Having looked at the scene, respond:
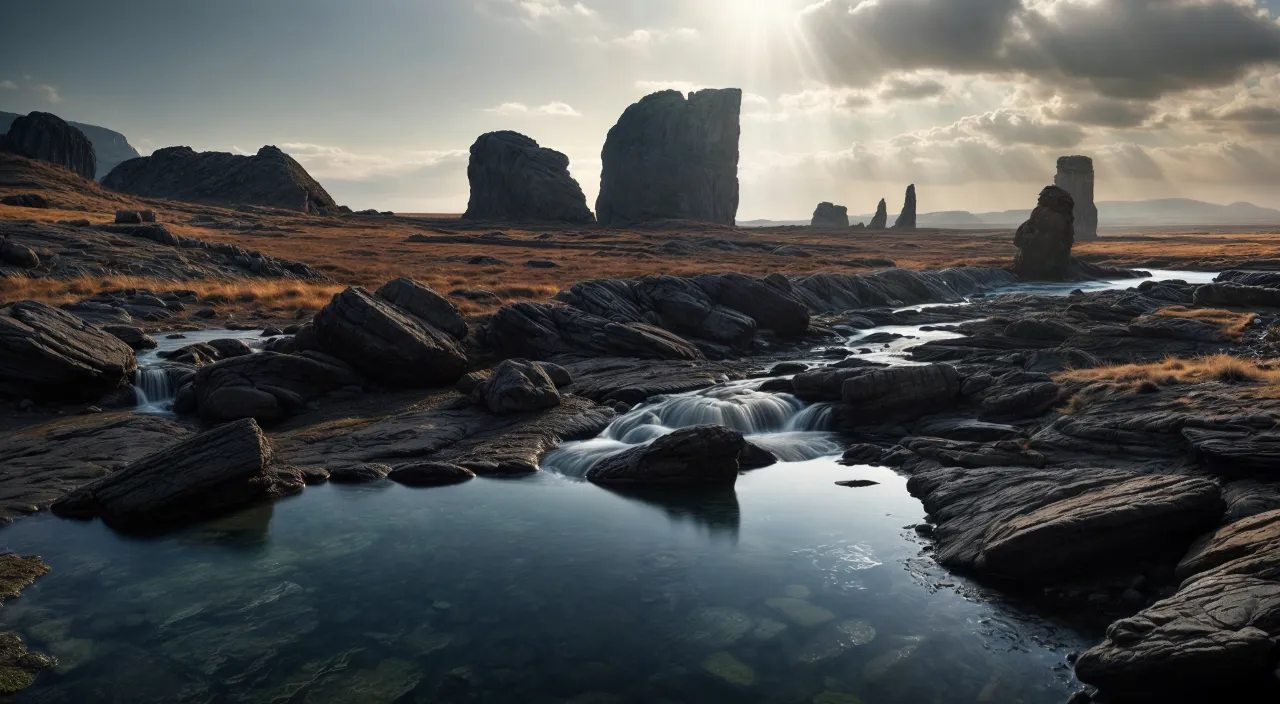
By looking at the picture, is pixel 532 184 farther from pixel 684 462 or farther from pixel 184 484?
pixel 184 484

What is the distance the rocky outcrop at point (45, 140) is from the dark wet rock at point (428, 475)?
195974mm

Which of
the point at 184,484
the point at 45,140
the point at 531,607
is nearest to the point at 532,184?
the point at 45,140

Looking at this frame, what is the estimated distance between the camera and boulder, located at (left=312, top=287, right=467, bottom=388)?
33156 mm

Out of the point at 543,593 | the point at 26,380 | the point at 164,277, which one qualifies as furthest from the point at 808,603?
the point at 164,277

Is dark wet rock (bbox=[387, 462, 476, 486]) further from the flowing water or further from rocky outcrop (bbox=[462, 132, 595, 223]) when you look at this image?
rocky outcrop (bbox=[462, 132, 595, 223])

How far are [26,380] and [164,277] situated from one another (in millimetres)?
32066

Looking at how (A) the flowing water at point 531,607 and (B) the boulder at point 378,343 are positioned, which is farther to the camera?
(B) the boulder at point 378,343

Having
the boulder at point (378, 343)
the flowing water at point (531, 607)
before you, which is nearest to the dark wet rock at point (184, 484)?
the flowing water at point (531, 607)

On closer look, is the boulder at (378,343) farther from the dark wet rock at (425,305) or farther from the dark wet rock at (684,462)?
the dark wet rock at (684,462)

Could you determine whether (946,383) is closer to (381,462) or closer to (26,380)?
(381,462)

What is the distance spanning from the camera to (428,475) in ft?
79.5

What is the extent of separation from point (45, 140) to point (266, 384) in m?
197

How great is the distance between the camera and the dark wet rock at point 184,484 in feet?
66.9

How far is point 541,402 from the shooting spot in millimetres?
30641
